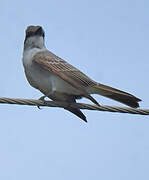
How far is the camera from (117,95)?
7.27 m

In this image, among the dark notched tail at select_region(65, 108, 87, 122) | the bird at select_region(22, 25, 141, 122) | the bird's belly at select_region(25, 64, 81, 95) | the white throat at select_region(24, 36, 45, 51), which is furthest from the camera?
the white throat at select_region(24, 36, 45, 51)

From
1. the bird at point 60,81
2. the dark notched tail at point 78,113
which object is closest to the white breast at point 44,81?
the bird at point 60,81

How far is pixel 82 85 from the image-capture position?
7.36 metres

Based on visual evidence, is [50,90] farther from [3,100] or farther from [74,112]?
[3,100]

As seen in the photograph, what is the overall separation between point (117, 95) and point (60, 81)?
82 centimetres

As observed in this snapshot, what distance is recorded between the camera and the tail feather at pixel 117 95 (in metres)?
7.06

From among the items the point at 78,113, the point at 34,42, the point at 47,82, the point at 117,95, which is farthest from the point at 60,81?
the point at 34,42

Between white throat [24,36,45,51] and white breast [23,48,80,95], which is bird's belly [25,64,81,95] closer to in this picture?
white breast [23,48,80,95]

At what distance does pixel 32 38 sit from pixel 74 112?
1.32 meters

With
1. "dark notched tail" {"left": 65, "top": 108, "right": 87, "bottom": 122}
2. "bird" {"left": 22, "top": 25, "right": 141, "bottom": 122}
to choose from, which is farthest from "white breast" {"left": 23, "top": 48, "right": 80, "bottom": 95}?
"dark notched tail" {"left": 65, "top": 108, "right": 87, "bottom": 122}

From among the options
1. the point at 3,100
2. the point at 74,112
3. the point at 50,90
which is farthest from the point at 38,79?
the point at 3,100

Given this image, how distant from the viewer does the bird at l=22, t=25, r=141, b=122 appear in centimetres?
732

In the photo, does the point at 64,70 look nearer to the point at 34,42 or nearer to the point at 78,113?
the point at 78,113

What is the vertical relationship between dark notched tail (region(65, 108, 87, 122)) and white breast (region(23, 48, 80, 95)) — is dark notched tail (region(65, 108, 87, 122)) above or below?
below
